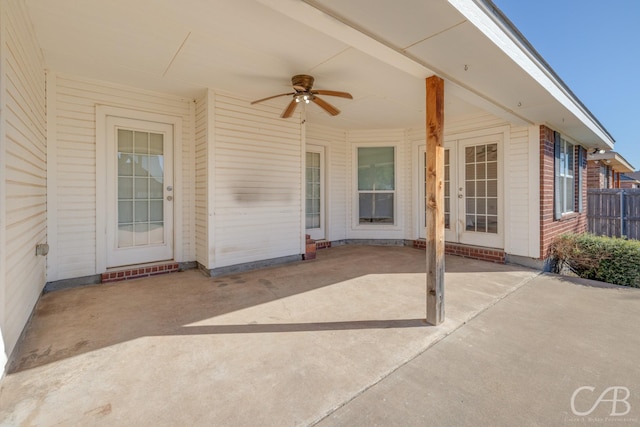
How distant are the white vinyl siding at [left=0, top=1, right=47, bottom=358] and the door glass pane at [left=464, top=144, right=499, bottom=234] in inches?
239

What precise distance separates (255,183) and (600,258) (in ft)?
17.1

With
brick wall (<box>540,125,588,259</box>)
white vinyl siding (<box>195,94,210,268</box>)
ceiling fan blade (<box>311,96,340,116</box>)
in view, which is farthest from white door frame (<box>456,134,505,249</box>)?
white vinyl siding (<box>195,94,210,268</box>)

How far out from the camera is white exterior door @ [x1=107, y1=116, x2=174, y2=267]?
3.99 meters

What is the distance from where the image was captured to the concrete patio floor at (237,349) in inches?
62.2

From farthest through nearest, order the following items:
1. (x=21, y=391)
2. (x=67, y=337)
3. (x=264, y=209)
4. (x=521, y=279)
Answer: (x=264, y=209)
(x=521, y=279)
(x=67, y=337)
(x=21, y=391)

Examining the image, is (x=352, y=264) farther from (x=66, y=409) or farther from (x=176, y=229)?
(x=66, y=409)

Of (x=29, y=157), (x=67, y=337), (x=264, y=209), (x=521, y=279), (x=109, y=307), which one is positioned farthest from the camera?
(x=264, y=209)

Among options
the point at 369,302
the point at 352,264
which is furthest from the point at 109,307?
the point at 352,264

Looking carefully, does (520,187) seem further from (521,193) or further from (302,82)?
(302,82)

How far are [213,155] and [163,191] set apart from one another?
0.99 metres

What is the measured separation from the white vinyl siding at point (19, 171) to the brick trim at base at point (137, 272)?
700 mm

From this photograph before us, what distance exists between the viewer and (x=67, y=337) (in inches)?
93.1

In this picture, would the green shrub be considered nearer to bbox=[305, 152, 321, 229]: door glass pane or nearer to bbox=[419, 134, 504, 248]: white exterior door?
bbox=[419, 134, 504, 248]: white exterior door

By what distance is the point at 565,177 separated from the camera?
577 cm
